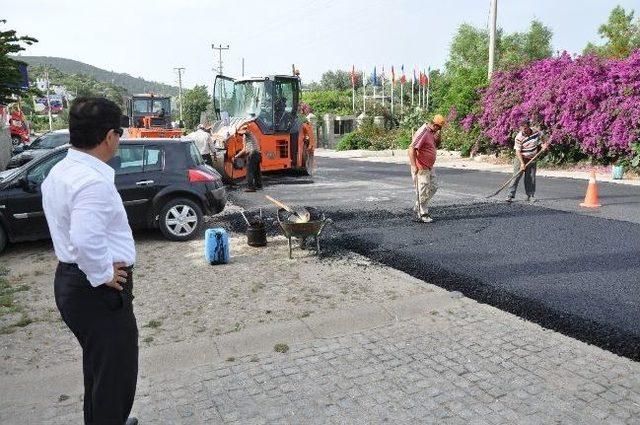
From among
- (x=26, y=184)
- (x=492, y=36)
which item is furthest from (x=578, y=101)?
(x=26, y=184)

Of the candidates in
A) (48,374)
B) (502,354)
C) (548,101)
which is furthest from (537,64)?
(48,374)

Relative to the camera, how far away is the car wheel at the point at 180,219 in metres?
8.23

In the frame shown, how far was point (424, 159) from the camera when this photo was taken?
9.10 m

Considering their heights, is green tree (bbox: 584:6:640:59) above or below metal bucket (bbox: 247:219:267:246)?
above

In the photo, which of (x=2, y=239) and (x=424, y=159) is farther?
(x=424, y=159)

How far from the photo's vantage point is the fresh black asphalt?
16.6 ft

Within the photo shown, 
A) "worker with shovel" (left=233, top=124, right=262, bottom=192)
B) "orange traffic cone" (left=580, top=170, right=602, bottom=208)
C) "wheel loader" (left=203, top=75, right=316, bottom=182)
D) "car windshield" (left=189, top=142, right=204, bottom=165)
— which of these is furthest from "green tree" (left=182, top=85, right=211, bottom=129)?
"orange traffic cone" (left=580, top=170, right=602, bottom=208)

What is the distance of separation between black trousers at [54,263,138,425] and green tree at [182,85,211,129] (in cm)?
6232

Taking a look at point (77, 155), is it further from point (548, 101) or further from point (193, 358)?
point (548, 101)

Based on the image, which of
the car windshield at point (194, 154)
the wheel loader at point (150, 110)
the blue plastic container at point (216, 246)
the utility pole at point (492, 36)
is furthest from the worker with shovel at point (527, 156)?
the wheel loader at point (150, 110)

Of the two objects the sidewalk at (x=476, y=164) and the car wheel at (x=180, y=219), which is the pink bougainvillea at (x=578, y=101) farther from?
→ the car wheel at (x=180, y=219)

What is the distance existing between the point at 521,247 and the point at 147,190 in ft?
18.7

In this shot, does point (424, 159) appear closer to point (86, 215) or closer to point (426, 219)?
point (426, 219)

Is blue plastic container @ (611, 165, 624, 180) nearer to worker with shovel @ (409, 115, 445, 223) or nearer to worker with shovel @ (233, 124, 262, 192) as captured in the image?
worker with shovel @ (409, 115, 445, 223)
